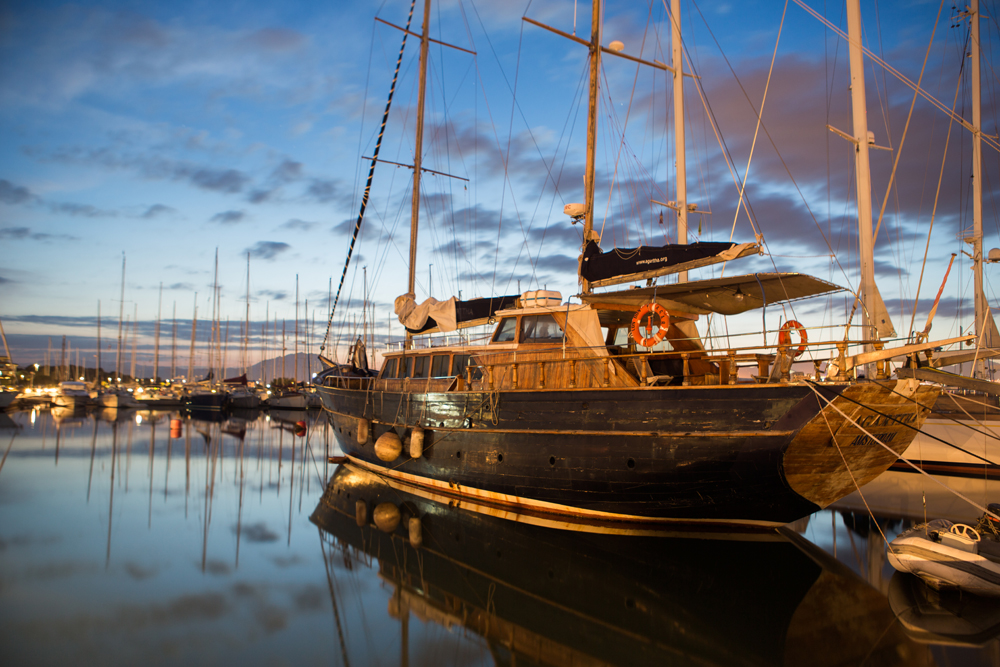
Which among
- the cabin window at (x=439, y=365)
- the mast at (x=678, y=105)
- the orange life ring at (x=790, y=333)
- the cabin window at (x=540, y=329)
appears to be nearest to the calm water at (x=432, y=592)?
the cabin window at (x=439, y=365)

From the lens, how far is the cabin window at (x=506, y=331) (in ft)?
35.1

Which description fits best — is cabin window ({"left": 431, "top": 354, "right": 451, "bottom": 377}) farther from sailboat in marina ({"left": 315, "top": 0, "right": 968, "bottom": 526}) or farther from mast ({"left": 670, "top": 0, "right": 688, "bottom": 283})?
mast ({"left": 670, "top": 0, "right": 688, "bottom": 283})

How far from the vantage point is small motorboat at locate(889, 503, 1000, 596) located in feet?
19.9

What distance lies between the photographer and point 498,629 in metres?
5.82

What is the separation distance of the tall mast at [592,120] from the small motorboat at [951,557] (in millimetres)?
6715

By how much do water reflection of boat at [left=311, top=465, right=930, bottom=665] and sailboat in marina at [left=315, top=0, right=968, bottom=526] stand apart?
73 centimetres

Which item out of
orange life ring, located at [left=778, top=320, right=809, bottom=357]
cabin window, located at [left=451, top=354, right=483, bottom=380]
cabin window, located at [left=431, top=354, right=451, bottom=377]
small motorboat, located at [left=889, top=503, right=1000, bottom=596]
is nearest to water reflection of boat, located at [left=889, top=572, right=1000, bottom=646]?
small motorboat, located at [left=889, top=503, right=1000, bottom=596]

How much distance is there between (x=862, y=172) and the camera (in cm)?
914

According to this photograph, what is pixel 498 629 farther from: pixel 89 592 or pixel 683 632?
pixel 89 592

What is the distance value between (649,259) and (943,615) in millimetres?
5655

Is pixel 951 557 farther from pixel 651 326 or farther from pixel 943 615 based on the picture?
pixel 651 326

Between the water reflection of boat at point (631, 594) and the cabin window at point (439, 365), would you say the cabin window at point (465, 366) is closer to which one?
the cabin window at point (439, 365)

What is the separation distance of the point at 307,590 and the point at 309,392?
40.7 m

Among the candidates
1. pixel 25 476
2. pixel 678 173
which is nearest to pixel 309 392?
pixel 25 476
